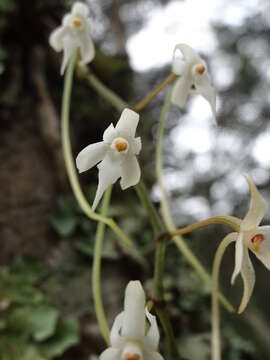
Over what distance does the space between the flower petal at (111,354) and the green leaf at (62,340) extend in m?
0.48

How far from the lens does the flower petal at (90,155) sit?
0.51 metres

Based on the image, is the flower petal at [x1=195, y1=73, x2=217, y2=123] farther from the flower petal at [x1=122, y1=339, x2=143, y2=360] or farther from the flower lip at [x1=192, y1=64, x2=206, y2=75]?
the flower petal at [x1=122, y1=339, x2=143, y2=360]

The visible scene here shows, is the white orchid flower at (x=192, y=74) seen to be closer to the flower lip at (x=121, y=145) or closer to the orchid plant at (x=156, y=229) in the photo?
the orchid plant at (x=156, y=229)

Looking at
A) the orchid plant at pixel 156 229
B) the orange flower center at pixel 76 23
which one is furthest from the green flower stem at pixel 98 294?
the orange flower center at pixel 76 23

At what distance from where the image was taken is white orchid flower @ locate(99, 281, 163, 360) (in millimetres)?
438

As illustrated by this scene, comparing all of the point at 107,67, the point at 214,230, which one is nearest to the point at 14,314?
the point at 107,67

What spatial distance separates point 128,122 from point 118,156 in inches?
1.8

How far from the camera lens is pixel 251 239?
18.8 inches

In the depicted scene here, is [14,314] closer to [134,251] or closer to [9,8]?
[134,251]

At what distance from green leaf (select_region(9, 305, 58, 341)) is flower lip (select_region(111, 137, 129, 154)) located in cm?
55

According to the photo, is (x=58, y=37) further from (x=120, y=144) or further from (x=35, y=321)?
(x=35, y=321)

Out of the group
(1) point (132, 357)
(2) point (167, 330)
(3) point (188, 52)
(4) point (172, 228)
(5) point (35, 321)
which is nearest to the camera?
(1) point (132, 357)

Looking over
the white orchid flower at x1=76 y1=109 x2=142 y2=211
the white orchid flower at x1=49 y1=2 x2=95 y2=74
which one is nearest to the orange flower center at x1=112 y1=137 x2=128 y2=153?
the white orchid flower at x1=76 y1=109 x2=142 y2=211

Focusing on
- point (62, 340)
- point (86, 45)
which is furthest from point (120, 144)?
point (62, 340)
